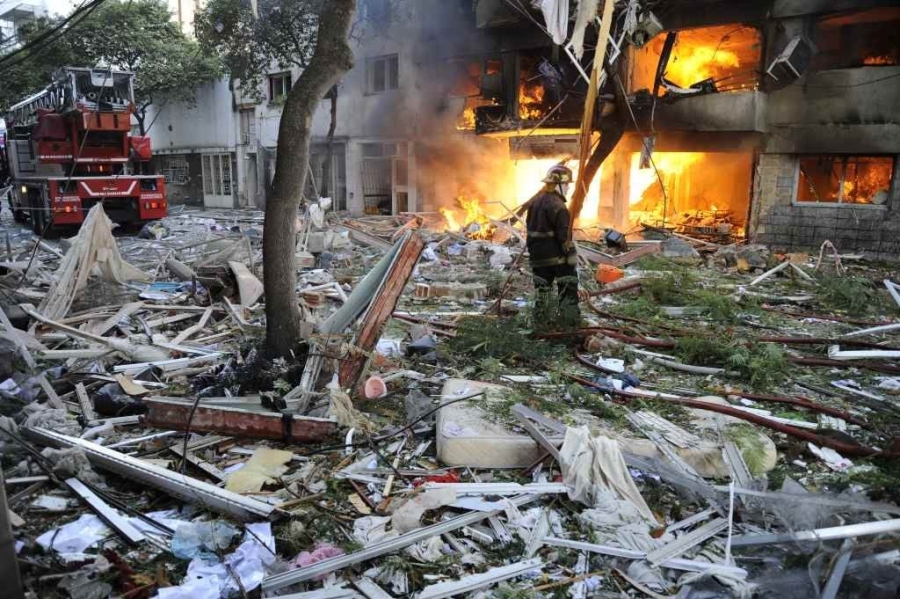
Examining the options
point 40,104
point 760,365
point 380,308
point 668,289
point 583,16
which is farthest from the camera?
point 40,104

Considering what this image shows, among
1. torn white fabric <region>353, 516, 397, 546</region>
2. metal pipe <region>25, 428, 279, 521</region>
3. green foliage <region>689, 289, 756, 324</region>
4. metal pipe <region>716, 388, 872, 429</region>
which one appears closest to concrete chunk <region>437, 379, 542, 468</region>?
torn white fabric <region>353, 516, 397, 546</region>

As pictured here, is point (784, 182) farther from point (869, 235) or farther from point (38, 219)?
point (38, 219)

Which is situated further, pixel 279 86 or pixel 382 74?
pixel 279 86

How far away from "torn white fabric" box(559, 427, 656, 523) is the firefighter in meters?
3.18

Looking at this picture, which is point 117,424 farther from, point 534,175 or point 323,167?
point 323,167

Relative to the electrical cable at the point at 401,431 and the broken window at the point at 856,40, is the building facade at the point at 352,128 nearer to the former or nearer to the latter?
the broken window at the point at 856,40

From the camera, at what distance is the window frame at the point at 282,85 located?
88.7 feet

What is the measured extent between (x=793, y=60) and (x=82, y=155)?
56.8ft

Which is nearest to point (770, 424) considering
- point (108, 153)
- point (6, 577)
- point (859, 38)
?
point (6, 577)

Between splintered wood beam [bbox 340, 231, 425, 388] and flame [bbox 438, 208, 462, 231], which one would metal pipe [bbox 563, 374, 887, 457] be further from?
flame [bbox 438, 208, 462, 231]

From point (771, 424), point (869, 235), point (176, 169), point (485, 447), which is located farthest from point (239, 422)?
point (176, 169)

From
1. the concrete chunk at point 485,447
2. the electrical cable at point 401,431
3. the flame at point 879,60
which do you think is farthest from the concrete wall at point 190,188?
the concrete chunk at point 485,447

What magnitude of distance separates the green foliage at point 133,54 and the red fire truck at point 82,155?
29.2ft

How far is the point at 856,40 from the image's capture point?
1471 cm
